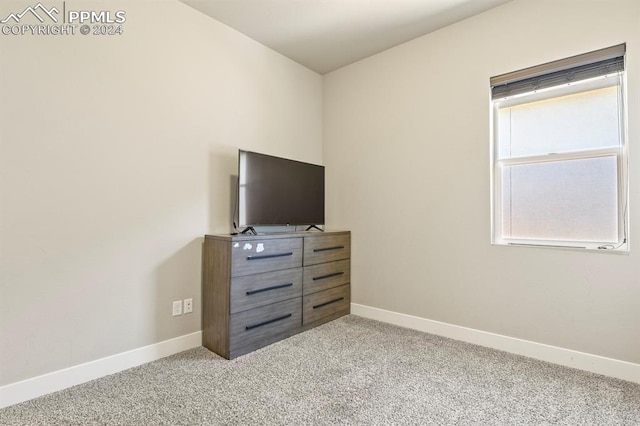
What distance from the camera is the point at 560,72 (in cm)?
227

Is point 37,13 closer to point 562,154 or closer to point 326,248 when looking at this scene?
point 326,248

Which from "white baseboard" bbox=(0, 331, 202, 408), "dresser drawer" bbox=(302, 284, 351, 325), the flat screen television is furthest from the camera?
"dresser drawer" bbox=(302, 284, 351, 325)

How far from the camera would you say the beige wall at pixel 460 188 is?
2049mm

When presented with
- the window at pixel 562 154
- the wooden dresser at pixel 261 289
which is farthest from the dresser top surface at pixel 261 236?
→ the window at pixel 562 154

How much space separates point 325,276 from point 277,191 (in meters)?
0.94

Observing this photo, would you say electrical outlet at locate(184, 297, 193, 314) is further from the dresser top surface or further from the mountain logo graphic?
the mountain logo graphic

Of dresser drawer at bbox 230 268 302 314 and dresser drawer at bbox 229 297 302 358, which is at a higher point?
dresser drawer at bbox 230 268 302 314

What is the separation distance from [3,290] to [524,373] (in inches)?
122

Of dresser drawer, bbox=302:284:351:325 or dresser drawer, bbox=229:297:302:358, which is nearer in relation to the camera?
dresser drawer, bbox=229:297:302:358

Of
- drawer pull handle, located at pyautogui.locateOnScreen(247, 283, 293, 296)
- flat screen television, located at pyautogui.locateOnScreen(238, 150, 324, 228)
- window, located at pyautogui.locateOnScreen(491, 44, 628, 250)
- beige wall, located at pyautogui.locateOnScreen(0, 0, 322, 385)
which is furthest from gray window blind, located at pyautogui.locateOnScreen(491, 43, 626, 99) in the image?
drawer pull handle, located at pyautogui.locateOnScreen(247, 283, 293, 296)

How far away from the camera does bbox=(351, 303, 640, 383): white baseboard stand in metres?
2.00

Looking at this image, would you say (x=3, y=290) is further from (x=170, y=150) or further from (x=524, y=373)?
(x=524, y=373)

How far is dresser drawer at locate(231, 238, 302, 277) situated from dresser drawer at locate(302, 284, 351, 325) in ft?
1.30

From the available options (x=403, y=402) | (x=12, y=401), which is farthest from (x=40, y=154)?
(x=403, y=402)
